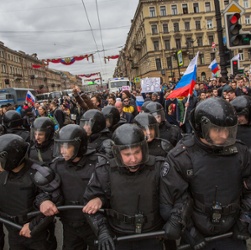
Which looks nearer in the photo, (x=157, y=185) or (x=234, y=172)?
(x=234, y=172)

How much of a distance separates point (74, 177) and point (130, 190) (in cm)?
68

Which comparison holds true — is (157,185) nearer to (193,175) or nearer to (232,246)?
(193,175)

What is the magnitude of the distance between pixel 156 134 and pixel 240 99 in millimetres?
1236

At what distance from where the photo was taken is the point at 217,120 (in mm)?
1974

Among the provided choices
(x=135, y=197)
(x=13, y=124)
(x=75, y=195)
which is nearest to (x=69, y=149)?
(x=75, y=195)

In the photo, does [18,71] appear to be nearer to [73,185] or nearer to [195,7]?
[195,7]

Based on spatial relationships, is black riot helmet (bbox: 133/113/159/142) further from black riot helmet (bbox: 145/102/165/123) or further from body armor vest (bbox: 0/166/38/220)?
body armor vest (bbox: 0/166/38/220)

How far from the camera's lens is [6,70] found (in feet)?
205

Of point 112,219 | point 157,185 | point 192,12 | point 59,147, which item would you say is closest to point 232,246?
point 157,185

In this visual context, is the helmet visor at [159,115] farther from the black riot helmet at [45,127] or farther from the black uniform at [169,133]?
the black riot helmet at [45,127]

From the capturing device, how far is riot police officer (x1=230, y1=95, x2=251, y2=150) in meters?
3.50

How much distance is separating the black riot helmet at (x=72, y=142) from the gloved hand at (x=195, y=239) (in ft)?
4.09

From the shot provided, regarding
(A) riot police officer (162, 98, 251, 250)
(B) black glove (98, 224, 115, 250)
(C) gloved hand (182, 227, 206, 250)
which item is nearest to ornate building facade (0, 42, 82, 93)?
(B) black glove (98, 224, 115, 250)

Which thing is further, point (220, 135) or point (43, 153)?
point (43, 153)
